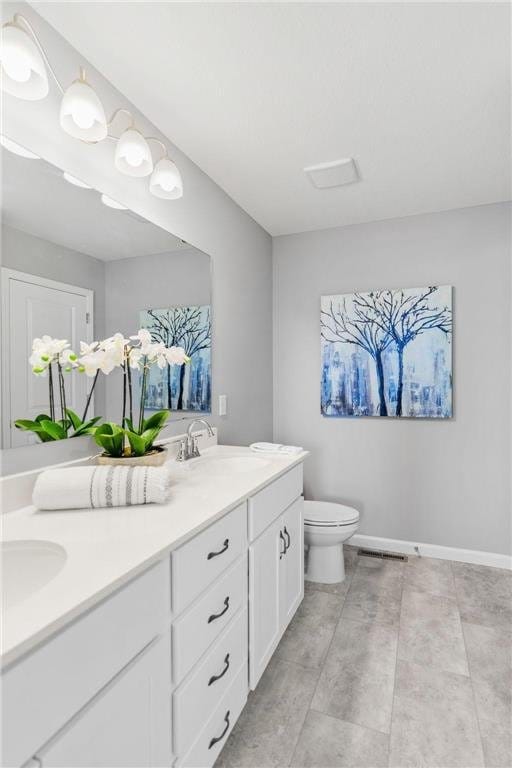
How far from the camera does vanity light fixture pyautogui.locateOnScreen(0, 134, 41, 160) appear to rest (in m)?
1.14

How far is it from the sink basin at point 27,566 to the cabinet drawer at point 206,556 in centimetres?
27

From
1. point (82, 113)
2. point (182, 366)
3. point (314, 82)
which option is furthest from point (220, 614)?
point (314, 82)

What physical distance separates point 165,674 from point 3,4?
6.02 ft

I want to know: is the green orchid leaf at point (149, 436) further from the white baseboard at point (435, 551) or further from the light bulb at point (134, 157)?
the white baseboard at point (435, 551)

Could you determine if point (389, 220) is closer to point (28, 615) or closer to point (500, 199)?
point (500, 199)

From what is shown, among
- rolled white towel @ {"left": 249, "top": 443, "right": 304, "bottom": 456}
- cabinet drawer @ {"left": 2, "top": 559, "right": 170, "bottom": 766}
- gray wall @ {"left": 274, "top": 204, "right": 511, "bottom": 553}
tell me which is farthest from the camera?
gray wall @ {"left": 274, "top": 204, "right": 511, "bottom": 553}

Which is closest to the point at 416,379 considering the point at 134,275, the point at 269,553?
the point at 269,553

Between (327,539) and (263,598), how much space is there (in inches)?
34.1

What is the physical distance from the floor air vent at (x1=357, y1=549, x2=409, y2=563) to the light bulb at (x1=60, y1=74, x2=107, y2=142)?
2.78 m

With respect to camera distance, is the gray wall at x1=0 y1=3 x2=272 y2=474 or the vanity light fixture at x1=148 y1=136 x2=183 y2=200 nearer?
the gray wall at x1=0 y1=3 x2=272 y2=474

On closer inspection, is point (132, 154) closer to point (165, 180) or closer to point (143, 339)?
point (165, 180)

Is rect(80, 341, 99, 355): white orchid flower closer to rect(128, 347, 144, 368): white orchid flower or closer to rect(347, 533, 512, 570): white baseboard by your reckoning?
rect(128, 347, 144, 368): white orchid flower

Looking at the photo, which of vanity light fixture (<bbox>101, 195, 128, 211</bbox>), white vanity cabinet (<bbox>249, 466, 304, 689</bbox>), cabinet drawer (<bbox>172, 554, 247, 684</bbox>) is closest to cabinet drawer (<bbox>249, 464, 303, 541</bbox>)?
white vanity cabinet (<bbox>249, 466, 304, 689</bbox>)

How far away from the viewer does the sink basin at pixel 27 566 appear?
87 centimetres
